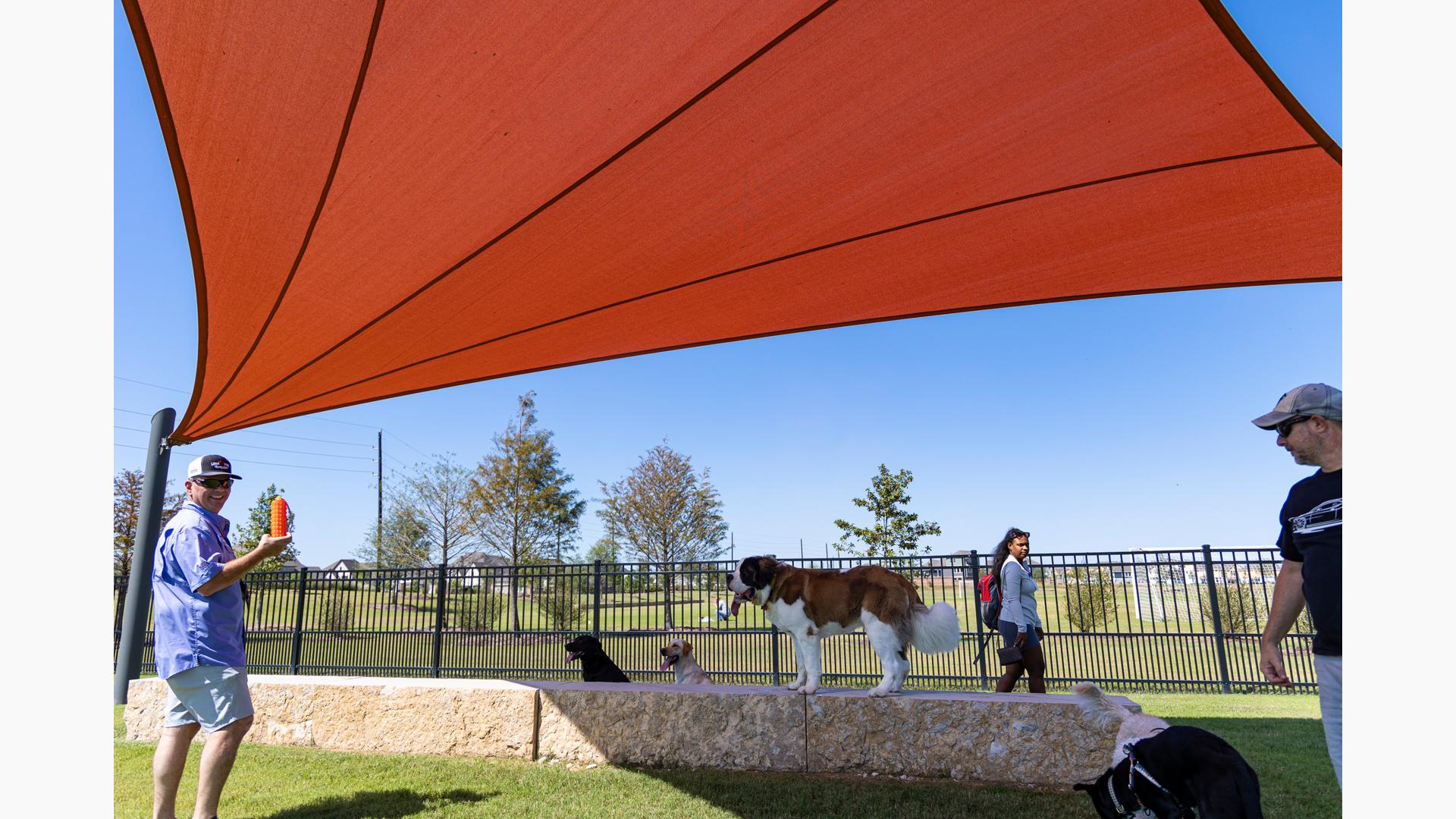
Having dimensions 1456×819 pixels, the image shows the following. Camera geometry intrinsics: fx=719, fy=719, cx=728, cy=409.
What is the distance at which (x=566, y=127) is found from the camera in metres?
3.41

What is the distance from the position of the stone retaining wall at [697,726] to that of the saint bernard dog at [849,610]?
283mm

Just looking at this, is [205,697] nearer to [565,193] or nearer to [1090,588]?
[565,193]

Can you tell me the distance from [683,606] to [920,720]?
8238mm

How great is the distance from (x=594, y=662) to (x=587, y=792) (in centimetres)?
214

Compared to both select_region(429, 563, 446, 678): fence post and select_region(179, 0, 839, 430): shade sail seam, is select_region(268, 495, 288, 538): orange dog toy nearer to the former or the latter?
select_region(179, 0, 839, 430): shade sail seam

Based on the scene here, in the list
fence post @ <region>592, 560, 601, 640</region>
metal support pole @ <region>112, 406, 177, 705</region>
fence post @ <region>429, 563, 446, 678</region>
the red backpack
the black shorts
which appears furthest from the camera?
fence post @ <region>429, 563, 446, 678</region>

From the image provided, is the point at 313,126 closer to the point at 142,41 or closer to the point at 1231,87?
the point at 142,41

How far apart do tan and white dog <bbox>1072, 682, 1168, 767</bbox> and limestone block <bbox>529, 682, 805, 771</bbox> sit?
1.88 meters

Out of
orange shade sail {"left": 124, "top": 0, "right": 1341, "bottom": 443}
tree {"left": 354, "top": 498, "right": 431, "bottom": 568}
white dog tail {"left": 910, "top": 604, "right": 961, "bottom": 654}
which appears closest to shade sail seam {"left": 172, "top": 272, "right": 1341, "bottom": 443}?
orange shade sail {"left": 124, "top": 0, "right": 1341, "bottom": 443}

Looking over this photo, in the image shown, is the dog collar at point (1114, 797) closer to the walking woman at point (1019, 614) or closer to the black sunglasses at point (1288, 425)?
the black sunglasses at point (1288, 425)

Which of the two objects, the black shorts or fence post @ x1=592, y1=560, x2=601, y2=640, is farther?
fence post @ x1=592, y1=560, x2=601, y2=640

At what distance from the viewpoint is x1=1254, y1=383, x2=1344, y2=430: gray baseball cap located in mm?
2547

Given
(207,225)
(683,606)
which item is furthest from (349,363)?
(683,606)

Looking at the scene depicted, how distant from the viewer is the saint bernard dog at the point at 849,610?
4699 millimetres
